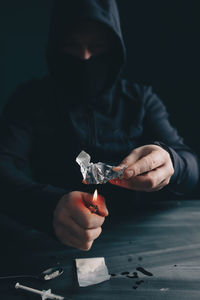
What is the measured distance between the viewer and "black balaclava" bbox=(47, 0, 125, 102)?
3.87 feet

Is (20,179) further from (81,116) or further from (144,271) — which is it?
(144,271)

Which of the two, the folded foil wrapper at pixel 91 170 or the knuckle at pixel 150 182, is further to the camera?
the knuckle at pixel 150 182

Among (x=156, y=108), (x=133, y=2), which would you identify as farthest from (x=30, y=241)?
(x=133, y=2)

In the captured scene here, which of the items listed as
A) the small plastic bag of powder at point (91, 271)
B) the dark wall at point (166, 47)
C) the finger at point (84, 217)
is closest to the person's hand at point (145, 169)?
the finger at point (84, 217)

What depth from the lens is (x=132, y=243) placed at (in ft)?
2.77

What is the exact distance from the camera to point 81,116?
1.34 meters

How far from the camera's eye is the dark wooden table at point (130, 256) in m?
0.61

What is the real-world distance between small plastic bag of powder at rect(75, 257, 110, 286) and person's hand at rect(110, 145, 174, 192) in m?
0.21

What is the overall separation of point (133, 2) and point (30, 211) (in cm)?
156

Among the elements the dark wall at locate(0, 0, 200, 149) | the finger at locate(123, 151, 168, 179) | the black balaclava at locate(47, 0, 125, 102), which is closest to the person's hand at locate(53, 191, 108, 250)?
the finger at locate(123, 151, 168, 179)

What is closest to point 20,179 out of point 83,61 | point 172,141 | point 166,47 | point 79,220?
point 79,220

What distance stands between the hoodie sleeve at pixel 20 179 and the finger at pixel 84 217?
146 mm

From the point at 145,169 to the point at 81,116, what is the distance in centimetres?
64

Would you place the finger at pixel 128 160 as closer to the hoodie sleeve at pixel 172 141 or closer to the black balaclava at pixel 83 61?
the hoodie sleeve at pixel 172 141
